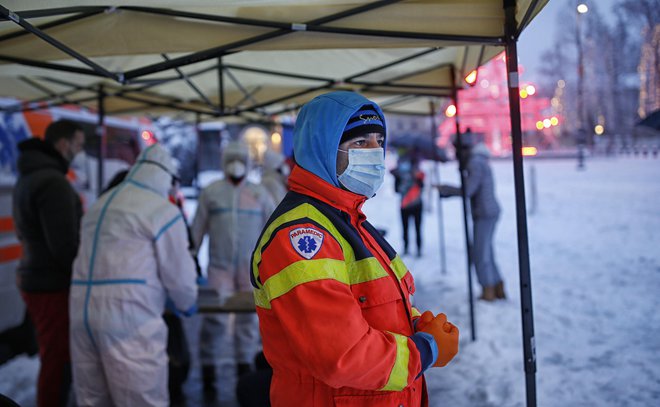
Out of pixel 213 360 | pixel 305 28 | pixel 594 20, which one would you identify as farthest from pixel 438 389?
pixel 594 20

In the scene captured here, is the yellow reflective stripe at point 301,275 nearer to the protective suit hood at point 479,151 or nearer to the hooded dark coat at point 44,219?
the hooded dark coat at point 44,219

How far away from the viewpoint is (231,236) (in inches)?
175

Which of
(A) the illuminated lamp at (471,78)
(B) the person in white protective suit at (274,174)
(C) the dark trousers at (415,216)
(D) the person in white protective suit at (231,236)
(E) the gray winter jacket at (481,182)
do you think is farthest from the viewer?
(C) the dark trousers at (415,216)

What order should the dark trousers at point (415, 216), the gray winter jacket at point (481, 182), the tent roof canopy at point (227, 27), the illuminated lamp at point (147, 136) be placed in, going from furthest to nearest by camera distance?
1. the dark trousers at point (415, 216)
2. the illuminated lamp at point (147, 136)
3. the gray winter jacket at point (481, 182)
4. the tent roof canopy at point (227, 27)

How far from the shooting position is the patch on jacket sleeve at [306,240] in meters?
1.31

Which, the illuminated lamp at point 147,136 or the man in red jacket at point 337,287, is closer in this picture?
the man in red jacket at point 337,287

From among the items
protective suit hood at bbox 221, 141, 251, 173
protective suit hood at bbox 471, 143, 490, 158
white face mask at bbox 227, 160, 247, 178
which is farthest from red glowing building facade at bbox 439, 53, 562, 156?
white face mask at bbox 227, 160, 247, 178

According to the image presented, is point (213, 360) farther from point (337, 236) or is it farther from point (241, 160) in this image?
point (337, 236)

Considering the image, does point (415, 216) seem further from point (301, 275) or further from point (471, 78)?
point (301, 275)

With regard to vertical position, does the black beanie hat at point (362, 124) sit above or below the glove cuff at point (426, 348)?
above

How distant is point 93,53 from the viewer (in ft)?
8.77

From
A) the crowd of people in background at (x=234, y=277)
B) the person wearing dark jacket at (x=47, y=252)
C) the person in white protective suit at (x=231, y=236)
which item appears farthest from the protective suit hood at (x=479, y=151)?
the person wearing dark jacket at (x=47, y=252)

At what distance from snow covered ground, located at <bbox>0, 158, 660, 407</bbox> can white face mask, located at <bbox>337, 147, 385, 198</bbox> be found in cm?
265

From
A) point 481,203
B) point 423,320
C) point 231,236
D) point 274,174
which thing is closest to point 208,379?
point 231,236
